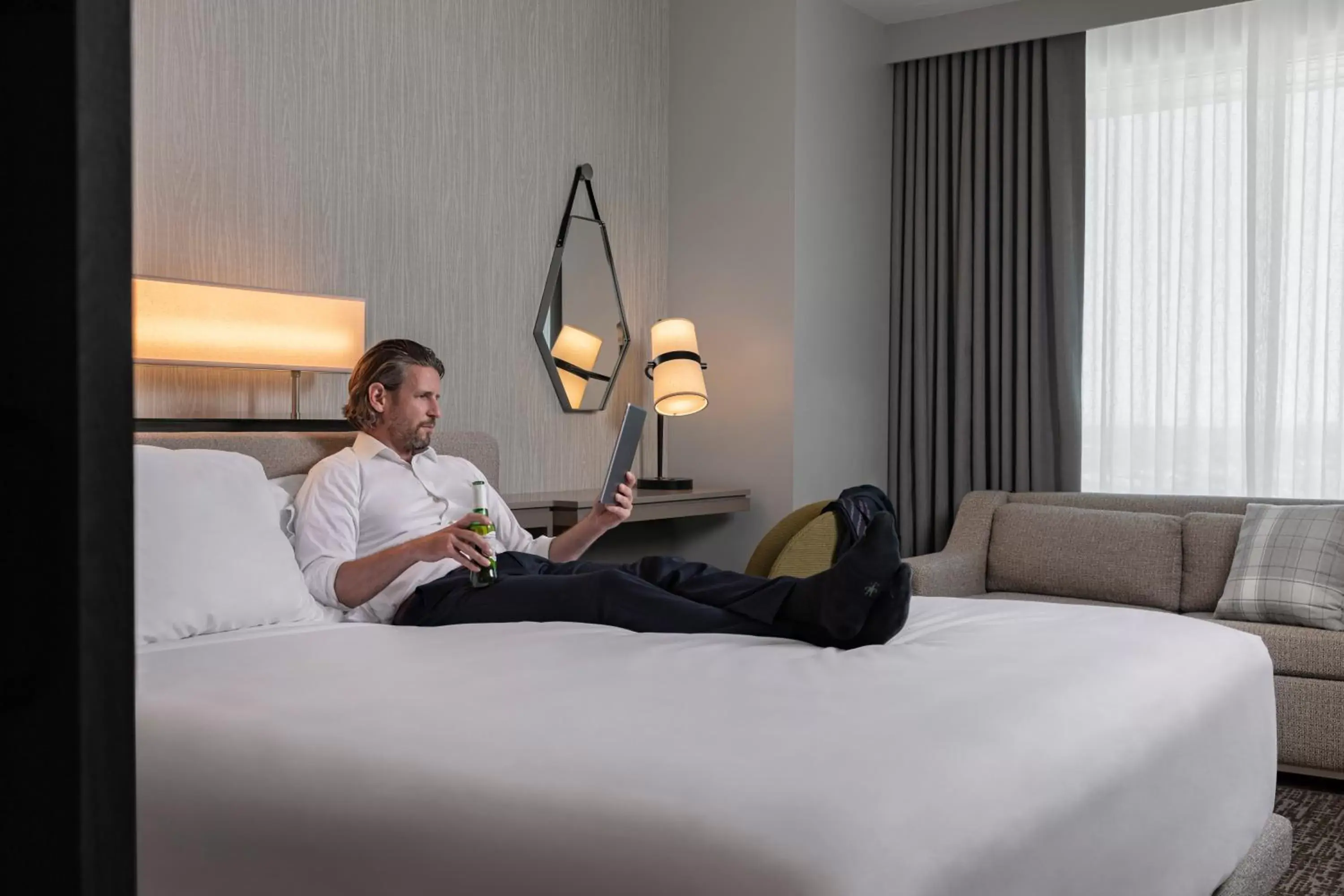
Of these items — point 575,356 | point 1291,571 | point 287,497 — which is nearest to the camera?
point 287,497

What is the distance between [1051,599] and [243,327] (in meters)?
2.98

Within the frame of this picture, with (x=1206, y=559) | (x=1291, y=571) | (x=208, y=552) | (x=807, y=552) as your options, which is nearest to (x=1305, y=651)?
(x=1291, y=571)

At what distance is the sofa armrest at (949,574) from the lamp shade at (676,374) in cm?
98

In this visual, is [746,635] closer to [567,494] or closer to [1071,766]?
[1071,766]

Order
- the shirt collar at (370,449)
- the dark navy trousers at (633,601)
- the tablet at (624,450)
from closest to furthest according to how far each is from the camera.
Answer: the dark navy trousers at (633,601) → the tablet at (624,450) → the shirt collar at (370,449)

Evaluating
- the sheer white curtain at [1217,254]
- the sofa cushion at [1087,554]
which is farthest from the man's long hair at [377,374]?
the sheer white curtain at [1217,254]

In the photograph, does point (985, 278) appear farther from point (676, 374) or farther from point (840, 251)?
point (676, 374)

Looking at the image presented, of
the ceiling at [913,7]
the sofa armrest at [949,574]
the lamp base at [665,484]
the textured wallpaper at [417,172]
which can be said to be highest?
the ceiling at [913,7]

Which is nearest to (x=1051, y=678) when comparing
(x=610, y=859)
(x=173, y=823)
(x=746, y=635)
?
(x=746, y=635)

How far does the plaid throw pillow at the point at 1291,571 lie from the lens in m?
3.70

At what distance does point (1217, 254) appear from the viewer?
4660 millimetres

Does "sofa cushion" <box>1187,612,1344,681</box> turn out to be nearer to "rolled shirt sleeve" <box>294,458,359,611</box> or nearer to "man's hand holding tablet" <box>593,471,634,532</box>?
"man's hand holding tablet" <box>593,471,634,532</box>

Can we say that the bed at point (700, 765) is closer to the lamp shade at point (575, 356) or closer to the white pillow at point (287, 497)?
the white pillow at point (287, 497)

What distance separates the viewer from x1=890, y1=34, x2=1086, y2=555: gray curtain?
16.2ft
